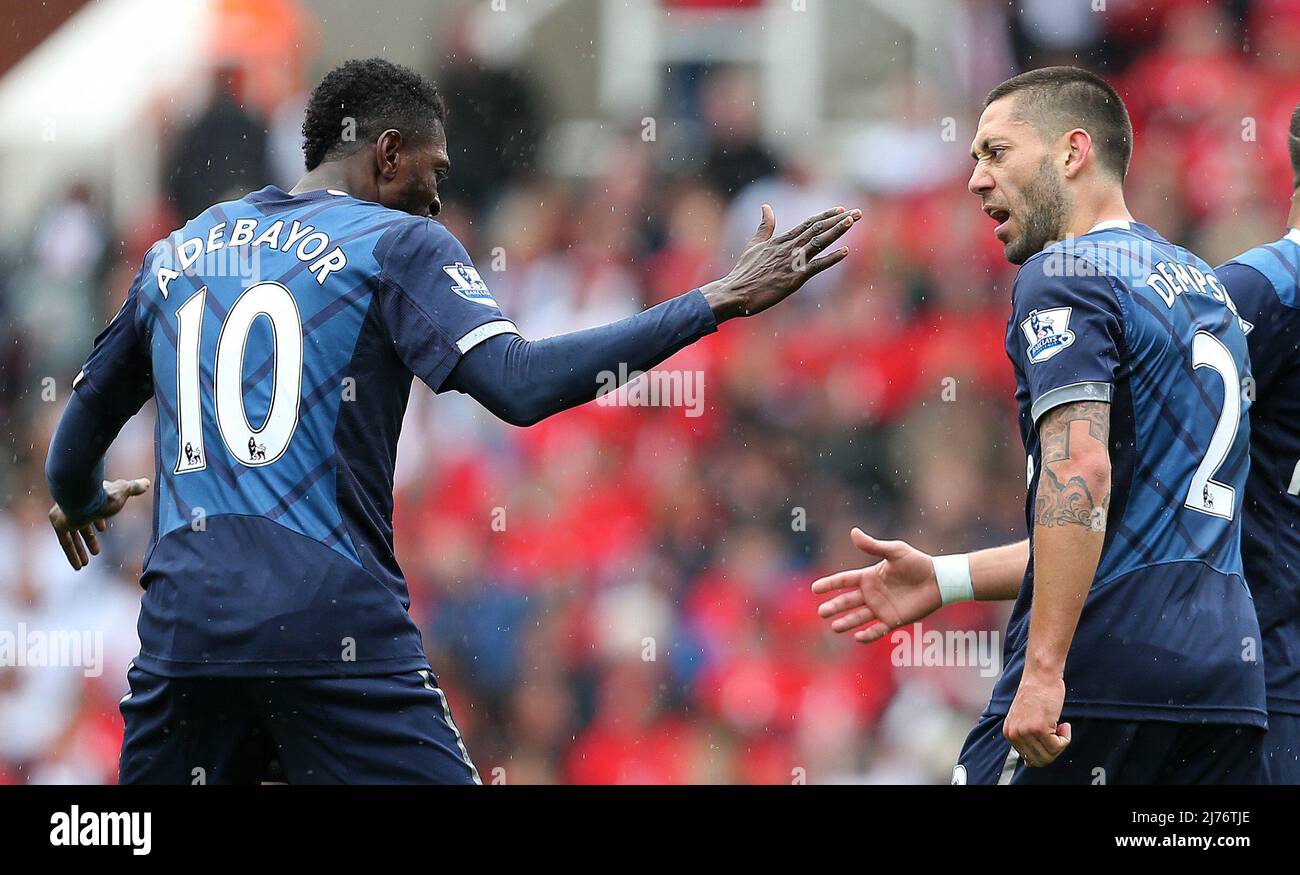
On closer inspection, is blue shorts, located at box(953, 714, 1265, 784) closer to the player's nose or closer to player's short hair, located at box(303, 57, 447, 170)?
the player's nose

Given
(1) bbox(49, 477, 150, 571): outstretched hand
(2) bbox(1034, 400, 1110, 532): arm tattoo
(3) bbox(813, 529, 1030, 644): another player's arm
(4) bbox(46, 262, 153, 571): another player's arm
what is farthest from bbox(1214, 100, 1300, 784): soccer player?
(1) bbox(49, 477, 150, 571): outstretched hand

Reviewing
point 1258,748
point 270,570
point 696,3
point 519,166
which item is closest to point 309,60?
point 519,166

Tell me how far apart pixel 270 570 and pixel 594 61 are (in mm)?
6985

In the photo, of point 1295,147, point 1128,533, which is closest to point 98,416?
point 1128,533

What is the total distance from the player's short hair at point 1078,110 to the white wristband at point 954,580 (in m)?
0.97

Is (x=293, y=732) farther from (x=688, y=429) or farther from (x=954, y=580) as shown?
(x=688, y=429)

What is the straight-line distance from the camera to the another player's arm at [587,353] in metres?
3.04

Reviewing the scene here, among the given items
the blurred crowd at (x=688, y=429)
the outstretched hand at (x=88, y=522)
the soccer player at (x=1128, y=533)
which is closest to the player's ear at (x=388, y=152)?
the outstretched hand at (x=88, y=522)

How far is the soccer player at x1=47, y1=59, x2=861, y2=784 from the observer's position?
9.84 feet

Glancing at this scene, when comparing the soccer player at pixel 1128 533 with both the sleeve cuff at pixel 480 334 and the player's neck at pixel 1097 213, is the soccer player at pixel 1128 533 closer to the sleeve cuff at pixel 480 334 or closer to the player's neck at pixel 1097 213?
the player's neck at pixel 1097 213

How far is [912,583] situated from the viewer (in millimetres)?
3727

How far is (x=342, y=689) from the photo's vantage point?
299cm

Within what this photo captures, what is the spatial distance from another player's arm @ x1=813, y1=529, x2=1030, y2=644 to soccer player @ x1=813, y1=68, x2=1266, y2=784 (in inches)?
17.4
